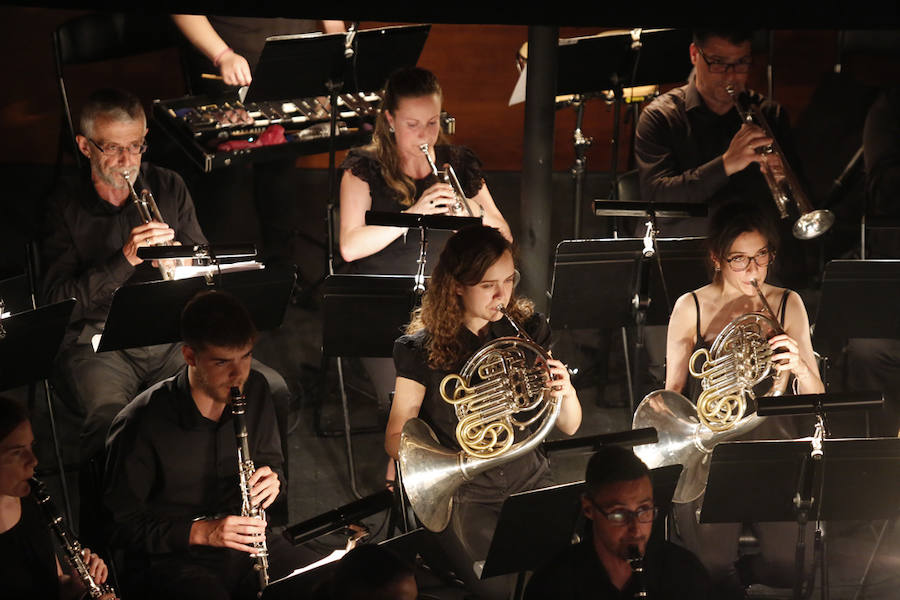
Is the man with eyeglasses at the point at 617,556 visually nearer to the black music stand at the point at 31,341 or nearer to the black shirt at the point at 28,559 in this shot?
the black shirt at the point at 28,559

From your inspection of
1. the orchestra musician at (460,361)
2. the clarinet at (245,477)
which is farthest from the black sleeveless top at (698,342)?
the clarinet at (245,477)

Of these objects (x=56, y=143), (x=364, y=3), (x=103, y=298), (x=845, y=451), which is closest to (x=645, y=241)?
(x=845, y=451)

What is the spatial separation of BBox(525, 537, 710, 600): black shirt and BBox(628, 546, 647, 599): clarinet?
23 millimetres

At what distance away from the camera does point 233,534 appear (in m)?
2.95

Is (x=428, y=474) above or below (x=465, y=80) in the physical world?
below

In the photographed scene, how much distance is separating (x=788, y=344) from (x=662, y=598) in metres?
1.12

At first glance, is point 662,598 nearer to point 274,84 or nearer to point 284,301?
point 284,301

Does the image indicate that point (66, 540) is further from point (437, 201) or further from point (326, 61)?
point (326, 61)

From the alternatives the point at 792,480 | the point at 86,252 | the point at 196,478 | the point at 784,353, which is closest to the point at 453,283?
the point at 196,478

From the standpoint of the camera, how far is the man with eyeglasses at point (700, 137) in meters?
4.49

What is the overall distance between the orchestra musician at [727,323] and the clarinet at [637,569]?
0.96m

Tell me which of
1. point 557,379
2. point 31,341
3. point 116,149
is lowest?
point 557,379

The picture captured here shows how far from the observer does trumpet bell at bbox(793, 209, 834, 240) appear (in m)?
4.23

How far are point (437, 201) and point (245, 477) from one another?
1.42 m
